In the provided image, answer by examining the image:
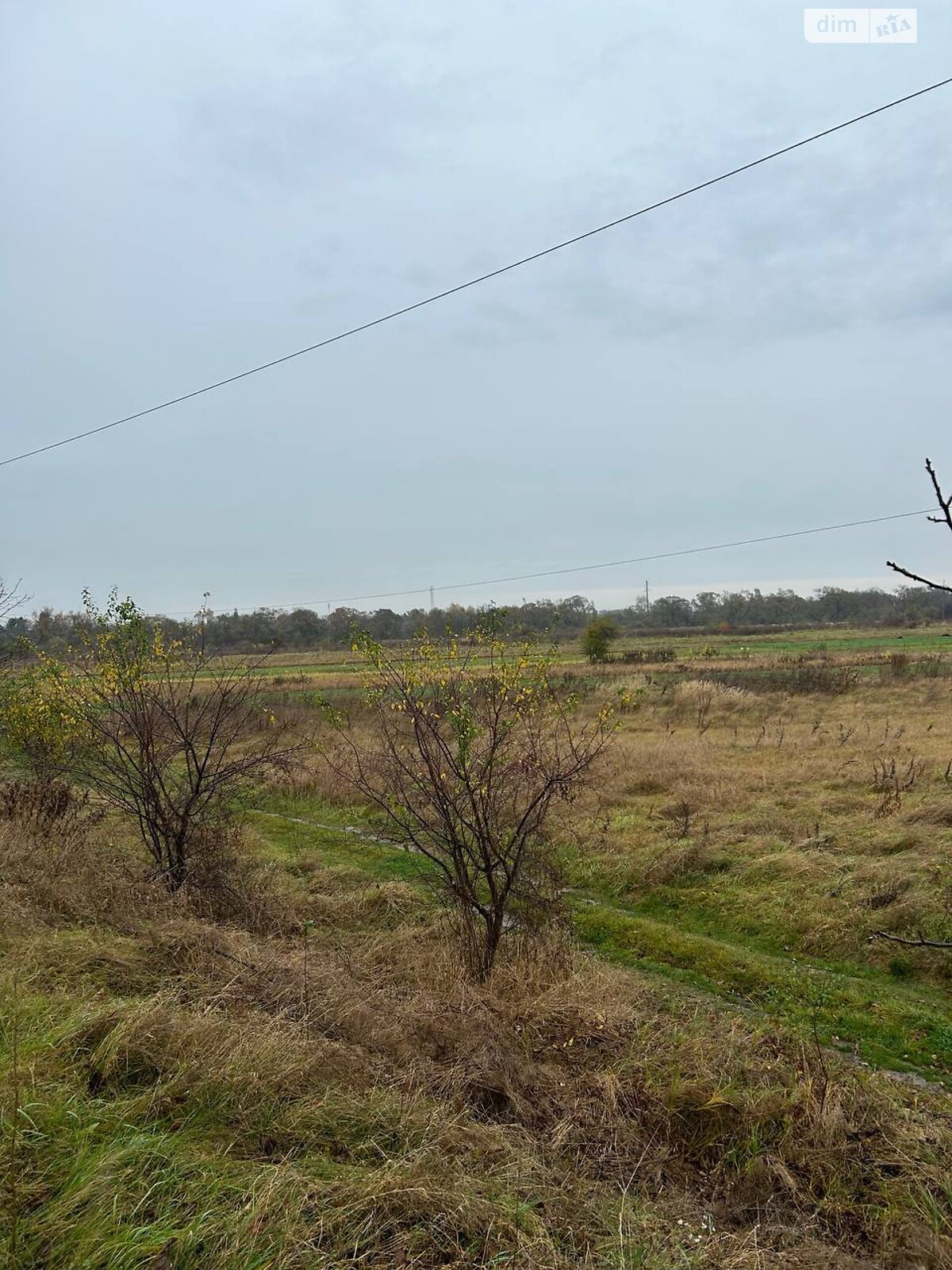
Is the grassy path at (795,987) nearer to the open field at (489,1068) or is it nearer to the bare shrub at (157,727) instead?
the open field at (489,1068)

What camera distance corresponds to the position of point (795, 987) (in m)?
6.41

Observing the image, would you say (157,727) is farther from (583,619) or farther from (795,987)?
(583,619)

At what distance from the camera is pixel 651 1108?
13.4 feet

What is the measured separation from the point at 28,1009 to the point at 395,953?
11.2 ft

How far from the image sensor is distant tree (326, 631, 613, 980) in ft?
21.0

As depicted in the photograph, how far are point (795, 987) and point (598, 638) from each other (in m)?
33.2

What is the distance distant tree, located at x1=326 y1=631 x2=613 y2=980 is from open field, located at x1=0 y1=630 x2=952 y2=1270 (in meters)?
0.64

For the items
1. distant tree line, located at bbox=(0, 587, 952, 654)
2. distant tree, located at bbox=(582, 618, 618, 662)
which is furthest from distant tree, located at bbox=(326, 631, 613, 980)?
distant tree, located at bbox=(582, 618, 618, 662)

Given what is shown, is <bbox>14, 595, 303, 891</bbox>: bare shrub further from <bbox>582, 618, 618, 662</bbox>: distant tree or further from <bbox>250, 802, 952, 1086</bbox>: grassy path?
<bbox>582, 618, 618, 662</bbox>: distant tree

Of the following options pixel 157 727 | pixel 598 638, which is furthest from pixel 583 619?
pixel 157 727

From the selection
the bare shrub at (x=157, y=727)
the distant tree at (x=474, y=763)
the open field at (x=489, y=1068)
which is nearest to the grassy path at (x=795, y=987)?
the open field at (x=489, y=1068)

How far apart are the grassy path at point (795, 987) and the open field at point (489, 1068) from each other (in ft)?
0.11

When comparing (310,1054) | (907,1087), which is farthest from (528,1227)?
(907,1087)

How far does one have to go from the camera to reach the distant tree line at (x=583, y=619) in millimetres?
8984
